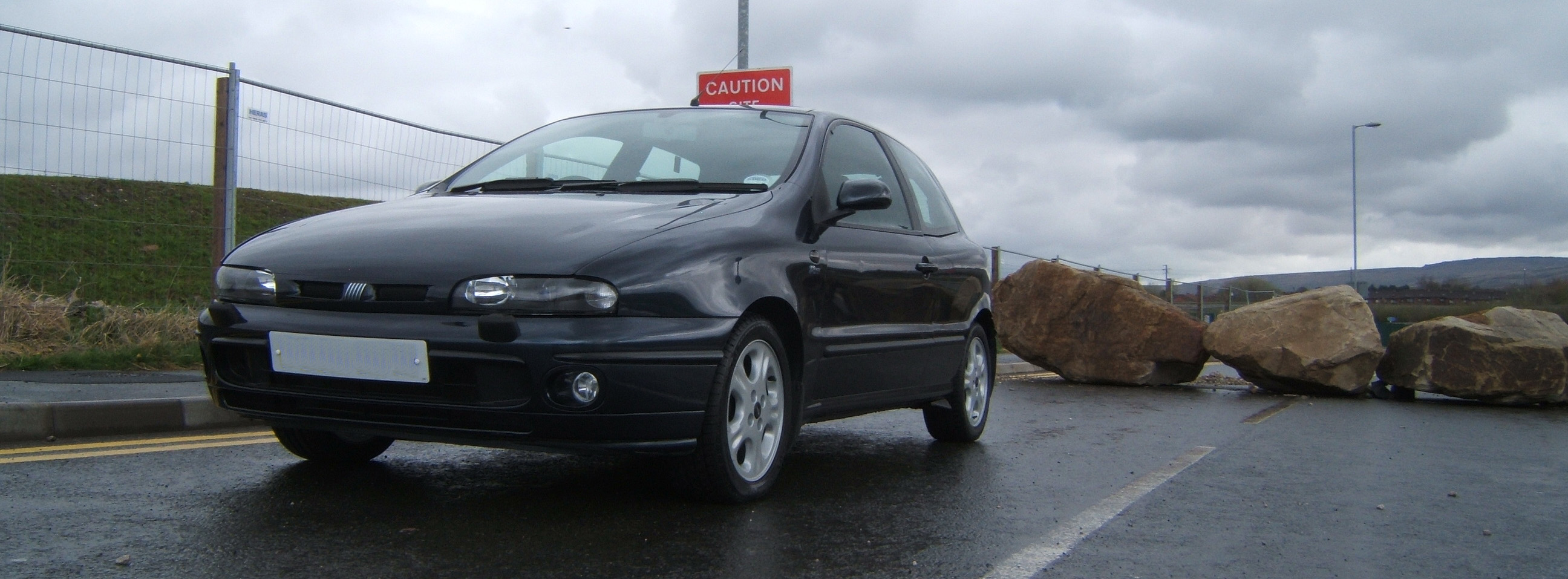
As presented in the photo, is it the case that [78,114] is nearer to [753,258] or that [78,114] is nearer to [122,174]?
[122,174]

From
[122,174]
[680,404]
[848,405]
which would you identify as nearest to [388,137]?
[122,174]

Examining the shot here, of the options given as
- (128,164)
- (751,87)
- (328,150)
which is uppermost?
(751,87)

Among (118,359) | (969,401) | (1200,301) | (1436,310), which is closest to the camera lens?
(969,401)

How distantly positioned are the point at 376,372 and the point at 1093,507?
2421mm

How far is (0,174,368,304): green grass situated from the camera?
799cm

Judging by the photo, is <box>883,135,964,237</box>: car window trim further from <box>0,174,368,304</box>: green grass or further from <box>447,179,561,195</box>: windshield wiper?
<box>0,174,368,304</box>: green grass

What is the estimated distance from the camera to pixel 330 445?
444cm

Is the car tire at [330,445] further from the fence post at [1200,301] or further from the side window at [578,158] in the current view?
the fence post at [1200,301]

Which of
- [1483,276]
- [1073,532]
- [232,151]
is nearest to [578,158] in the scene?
[1073,532]

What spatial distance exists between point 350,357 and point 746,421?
123 cm

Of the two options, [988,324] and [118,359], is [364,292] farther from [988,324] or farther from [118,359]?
[118,359]

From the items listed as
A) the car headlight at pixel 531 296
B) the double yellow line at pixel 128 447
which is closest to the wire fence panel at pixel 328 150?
the double yellow line at pixel 128 447

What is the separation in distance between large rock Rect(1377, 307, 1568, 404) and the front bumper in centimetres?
834

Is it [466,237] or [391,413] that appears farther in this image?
[466,237]
